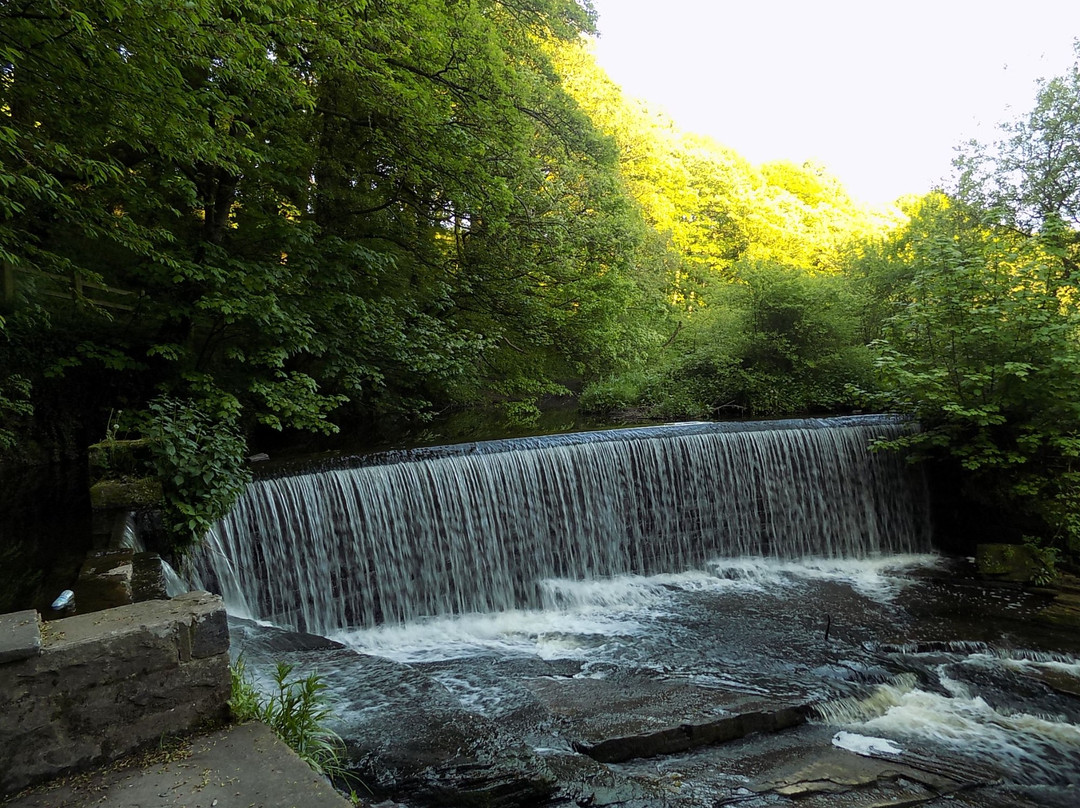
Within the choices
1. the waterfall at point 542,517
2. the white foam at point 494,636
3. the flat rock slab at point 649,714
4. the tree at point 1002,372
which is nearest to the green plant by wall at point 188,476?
the waterfall at point 542,517

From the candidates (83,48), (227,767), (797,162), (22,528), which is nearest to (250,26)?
(83,48)

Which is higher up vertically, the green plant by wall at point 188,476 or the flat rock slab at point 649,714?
the green plant by wall at point 188,476

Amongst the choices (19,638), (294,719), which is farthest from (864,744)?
(19,638)

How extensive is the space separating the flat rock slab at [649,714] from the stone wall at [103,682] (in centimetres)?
257

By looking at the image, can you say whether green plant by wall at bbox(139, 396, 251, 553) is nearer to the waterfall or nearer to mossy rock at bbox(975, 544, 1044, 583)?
the waterfall

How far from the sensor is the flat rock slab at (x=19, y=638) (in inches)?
90.6

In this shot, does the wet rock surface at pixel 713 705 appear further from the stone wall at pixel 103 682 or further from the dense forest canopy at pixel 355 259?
the dense forest canopy at pixel 355 259

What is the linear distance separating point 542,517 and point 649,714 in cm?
382

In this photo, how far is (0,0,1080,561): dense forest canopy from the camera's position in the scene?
5379mm

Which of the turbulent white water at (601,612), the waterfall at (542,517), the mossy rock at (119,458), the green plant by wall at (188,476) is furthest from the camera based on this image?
the waterfall at (542,517)

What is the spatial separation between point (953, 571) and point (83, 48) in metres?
11.3

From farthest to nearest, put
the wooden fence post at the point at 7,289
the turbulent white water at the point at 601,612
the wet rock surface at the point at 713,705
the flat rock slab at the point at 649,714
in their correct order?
1. the wooden fence post at the point at 7,289
2. the turbulent white water at the point at 601,612
3. the flat rock slab at the point at 649,714
4. the wet rock surface at the point at 713,705

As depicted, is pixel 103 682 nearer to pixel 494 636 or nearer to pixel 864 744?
pixel 494 636

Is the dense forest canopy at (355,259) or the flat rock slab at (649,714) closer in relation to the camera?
the flat rock slab at (649,714)
